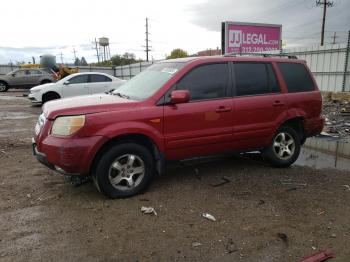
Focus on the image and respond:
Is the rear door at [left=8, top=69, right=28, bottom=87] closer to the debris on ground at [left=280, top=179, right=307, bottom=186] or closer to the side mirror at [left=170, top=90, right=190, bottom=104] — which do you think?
the side mirror at [left=170, top=90, right=190, bottom=104]

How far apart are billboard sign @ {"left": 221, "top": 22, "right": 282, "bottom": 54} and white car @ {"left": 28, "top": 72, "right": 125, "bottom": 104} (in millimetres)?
6747

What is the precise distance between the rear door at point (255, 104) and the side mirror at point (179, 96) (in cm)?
Result: 98

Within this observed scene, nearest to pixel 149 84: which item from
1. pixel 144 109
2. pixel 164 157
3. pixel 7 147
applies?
pixel 144 109

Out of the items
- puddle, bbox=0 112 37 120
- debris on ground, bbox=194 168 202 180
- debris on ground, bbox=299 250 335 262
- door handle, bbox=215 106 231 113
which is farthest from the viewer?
puddle, bbox=0 112 37 120

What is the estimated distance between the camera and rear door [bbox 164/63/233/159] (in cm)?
470

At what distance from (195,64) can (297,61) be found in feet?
7.21

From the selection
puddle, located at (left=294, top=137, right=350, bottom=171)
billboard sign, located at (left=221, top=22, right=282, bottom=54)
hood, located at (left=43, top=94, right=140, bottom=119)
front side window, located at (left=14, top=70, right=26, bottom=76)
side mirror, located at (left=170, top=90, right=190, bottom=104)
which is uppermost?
billboard sign, located at (left=221, top=22, right=282, bottom=54)

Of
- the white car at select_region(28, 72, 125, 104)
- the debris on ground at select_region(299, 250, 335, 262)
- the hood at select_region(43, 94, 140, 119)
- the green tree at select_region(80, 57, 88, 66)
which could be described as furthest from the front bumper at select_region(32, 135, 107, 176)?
the green tree at select_region(80, 57, 88, 66)

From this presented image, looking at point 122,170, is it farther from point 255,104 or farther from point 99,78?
point 99,78

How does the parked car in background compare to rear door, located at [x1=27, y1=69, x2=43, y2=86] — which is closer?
the parked car in background

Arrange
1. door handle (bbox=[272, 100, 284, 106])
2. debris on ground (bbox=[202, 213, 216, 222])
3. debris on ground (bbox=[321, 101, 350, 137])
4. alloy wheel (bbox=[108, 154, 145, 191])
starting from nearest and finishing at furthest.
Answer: debris on ground (bbox=[202, 213, 216, 222]), alloy wheel (bbox=[108, 154, 145, 191]), door handle (bbox=[272, 100, 284, 106]), debris on ground (bbox=[321, 101, 350, 137])

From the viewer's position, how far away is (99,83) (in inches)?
567

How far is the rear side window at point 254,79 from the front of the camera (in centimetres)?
530

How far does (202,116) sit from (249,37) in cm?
1508
